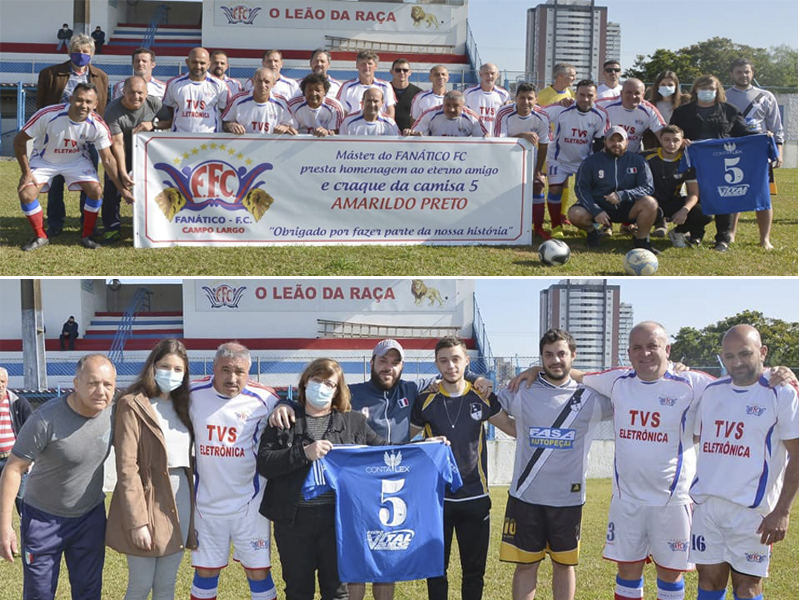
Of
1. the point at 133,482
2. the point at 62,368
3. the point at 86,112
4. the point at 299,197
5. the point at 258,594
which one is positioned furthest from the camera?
the point at 62,368

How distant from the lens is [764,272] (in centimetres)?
965

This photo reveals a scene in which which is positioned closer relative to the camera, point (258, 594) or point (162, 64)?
point (258, 594)

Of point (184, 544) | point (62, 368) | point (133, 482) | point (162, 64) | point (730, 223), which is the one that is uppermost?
point (162, 64)

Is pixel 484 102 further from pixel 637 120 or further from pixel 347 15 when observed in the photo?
pixel 347 15

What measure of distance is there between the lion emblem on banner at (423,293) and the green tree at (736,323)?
63.2 feet

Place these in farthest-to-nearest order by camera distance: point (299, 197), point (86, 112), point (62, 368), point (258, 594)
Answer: point (62, 368) → point (299, 197) → point (86, 112) → point (258, 594)

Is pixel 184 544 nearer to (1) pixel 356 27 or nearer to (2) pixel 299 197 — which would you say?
(2) pixel 299 197

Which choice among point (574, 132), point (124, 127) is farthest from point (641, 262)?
point (124, 127)

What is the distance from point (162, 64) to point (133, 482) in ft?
85.4

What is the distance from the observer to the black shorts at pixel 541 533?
18.9ft

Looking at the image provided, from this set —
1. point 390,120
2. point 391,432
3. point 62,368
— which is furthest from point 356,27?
point 391,432

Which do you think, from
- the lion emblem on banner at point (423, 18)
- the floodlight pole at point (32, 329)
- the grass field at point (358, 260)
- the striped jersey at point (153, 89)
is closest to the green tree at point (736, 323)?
the lion emblem on banner at point (423, 18)

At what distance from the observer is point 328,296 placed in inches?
1161

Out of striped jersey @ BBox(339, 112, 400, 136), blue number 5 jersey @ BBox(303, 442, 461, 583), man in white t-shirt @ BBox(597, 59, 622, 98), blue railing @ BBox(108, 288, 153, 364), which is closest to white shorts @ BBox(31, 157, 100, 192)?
striped jersey @ BBox(339, 112, 400, 136)
